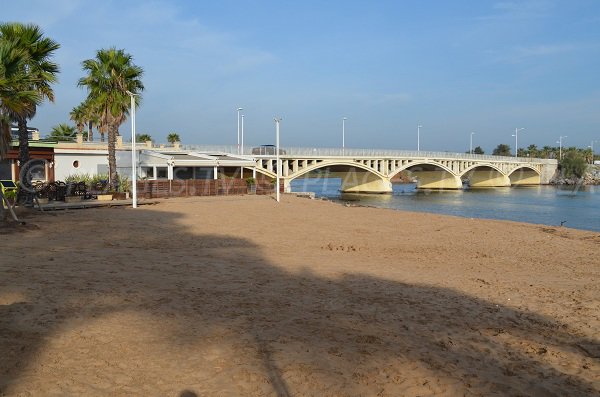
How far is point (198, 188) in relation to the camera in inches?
1305

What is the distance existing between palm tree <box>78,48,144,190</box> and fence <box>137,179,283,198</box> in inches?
79.0

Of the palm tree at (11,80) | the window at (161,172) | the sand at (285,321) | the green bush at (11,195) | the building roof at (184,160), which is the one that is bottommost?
the sand at (285,321)

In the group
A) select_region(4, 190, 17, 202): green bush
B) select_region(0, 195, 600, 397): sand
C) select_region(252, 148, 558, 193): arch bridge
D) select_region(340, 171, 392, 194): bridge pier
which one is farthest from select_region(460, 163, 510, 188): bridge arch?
select_region(0, 195, 600, 397): sand

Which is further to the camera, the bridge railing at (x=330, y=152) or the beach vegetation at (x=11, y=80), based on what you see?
the bridge railing at (x=330, y=152)

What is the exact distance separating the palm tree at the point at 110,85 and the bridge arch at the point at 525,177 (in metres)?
89.4

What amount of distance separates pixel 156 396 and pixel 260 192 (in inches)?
1328

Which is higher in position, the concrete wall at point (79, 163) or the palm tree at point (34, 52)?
the palm tree at point (34, 52)

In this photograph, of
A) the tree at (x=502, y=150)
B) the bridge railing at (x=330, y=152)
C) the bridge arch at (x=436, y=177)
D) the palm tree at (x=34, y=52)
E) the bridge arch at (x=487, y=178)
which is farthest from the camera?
the tree at (x=502, y=150)

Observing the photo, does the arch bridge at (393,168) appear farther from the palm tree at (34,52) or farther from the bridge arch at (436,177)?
the palm tree at (34,52)

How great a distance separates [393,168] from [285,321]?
211ft

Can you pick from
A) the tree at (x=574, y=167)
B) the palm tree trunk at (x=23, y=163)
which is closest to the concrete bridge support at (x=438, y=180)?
the tree at (x=574, y=167)

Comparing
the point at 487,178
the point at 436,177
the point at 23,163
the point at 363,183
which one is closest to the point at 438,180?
the point at 436,177

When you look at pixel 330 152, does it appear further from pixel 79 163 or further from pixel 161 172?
pixel 79 163

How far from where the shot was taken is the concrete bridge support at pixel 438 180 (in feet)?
268
